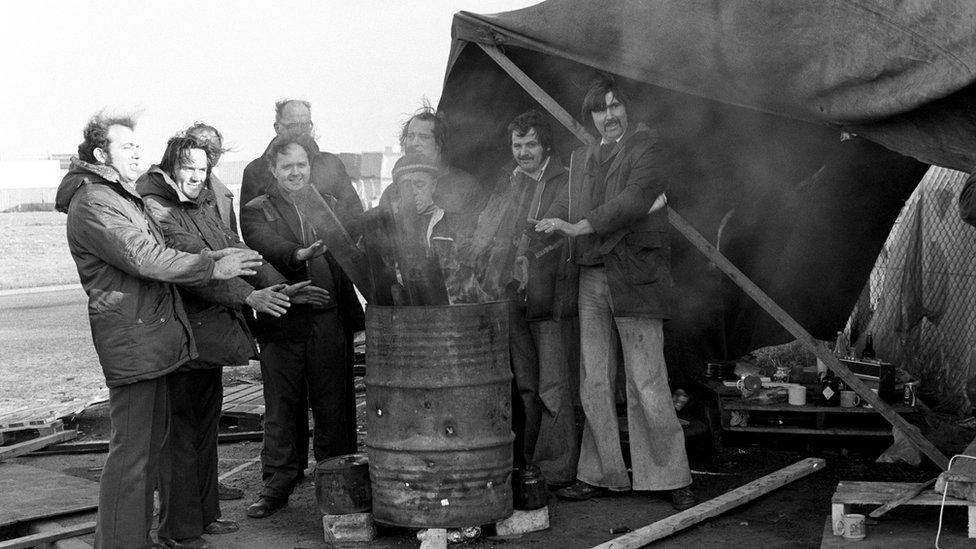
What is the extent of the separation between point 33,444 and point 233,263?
3531 mm

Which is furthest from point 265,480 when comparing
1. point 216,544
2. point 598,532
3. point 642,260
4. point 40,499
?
point 642,260

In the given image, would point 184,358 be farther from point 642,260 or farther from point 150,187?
point 642,260

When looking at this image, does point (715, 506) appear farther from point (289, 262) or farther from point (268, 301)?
point (289, 262)

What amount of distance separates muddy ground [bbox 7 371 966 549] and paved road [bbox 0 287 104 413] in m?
3.36

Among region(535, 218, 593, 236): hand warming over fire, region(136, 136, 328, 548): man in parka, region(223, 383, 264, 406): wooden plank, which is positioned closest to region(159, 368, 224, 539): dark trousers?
region(136, 136, 328, 548): man in parka

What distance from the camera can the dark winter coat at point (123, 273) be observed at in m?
4.34

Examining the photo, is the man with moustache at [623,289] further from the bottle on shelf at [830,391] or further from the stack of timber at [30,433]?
the stack of timber at [30,433]

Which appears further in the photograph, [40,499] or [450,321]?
[40,499]

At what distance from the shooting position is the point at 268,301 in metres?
4.84

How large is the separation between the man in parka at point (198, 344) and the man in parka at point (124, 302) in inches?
10.5

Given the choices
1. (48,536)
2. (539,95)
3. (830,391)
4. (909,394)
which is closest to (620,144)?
(539,95)

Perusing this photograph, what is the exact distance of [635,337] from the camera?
5145mm

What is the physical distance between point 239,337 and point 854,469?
134 inches

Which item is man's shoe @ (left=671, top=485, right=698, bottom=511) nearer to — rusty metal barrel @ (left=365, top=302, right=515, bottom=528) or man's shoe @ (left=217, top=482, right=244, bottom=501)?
rusty metal barrel @ (left=365, top=302, right=515, bottom=528)
